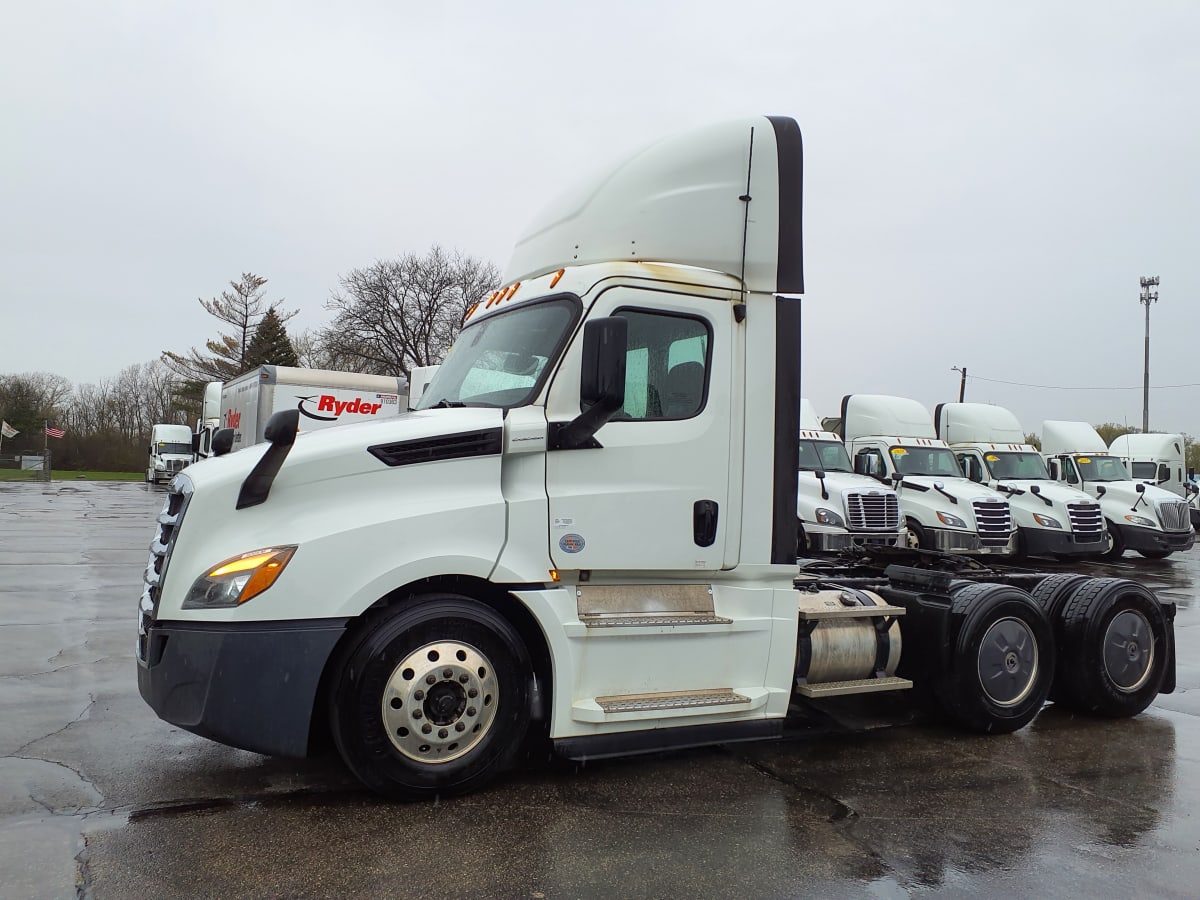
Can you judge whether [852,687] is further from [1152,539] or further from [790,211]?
[1152,539]

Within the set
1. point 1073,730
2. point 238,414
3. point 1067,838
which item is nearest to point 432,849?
point 1067,838

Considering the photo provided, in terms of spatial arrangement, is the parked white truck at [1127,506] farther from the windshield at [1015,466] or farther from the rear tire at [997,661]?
the rear tire at [997,661]

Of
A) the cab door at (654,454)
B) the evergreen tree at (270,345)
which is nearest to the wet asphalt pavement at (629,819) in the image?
the cab door at (654,454)

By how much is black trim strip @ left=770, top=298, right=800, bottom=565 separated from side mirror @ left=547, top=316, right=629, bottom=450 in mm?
1085

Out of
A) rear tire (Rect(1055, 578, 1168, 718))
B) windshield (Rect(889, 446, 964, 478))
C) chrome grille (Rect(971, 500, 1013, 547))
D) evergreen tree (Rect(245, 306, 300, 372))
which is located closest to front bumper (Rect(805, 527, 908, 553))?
chrome grille (Rect(971, 500, 1013, 547))

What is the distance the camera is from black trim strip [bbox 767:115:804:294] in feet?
17.3

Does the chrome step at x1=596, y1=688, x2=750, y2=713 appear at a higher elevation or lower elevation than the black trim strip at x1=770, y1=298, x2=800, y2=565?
lower

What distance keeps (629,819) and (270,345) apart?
63.5 m

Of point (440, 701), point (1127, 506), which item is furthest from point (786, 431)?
point (1127, 506)

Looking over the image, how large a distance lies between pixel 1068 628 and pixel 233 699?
537cm

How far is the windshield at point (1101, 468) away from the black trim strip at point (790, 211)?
19.9 m

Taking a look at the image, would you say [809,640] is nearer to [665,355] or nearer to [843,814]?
[843,814]

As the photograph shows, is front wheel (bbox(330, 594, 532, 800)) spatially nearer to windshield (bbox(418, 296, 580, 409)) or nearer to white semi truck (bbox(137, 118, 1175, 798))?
white semi truck (bbox(137, 118, 1175, 798))

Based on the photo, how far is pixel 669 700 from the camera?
4742 millimetres
